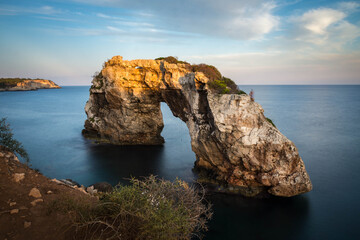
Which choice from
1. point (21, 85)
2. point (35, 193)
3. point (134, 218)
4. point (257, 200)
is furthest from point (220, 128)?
point (21, 85)

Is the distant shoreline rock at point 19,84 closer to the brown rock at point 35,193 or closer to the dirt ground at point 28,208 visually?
the dirt ground at point 28,208

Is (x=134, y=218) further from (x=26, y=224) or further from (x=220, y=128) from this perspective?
(x=220, y=128)

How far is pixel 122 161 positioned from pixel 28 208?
663 inches

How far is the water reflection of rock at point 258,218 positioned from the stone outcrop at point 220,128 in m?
0.96

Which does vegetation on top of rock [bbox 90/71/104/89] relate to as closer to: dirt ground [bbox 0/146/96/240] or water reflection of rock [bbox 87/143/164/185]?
water reflection of rock [bbox 87/143/164/185]

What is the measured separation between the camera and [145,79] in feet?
82.6

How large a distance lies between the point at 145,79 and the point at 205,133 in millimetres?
10947

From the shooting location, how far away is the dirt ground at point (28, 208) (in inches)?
266

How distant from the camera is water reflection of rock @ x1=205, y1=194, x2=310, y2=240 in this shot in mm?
13289

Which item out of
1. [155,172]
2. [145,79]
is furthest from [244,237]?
[145,79]

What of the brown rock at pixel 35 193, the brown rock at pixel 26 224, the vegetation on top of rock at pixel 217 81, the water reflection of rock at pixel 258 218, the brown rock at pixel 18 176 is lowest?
the water reflection of rock at pixel 258 218

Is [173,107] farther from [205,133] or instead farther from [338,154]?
[338,154]

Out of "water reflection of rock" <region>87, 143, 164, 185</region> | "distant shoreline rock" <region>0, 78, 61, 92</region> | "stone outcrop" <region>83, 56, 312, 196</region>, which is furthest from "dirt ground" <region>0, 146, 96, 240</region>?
"distant shoreline rock" <region>0, 78, 61, 92</region>

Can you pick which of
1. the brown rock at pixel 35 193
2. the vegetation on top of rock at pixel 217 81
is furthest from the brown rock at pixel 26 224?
the vegetation on top of rock at pixel 217 81
